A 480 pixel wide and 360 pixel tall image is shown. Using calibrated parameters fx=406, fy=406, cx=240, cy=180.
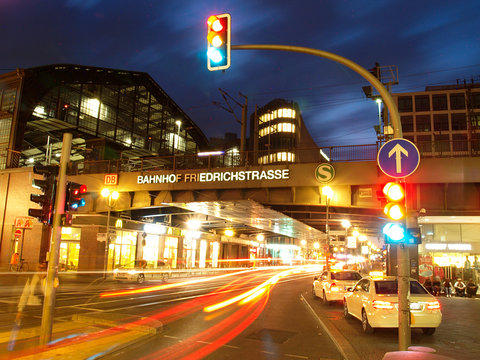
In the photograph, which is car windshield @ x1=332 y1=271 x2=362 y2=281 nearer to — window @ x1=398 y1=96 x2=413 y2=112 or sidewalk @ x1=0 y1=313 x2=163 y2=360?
sidewalk @ x1=0 y1=313 x2=163 y2=360

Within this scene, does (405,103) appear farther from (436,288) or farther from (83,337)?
(83,337)

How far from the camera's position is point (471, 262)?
29.6m

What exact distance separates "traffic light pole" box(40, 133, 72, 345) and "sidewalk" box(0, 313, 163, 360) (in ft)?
1.20

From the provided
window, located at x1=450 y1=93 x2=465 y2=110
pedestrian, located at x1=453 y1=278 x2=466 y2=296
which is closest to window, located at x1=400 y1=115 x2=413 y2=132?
window, located at x1=450 y1=93 x2=465 y2=110

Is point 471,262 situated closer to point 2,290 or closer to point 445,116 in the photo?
point 2,290

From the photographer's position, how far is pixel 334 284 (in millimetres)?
17828

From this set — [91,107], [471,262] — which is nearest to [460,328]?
[471,262]

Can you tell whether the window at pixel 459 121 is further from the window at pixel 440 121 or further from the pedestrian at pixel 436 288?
the pedestrian at pixel 436 288

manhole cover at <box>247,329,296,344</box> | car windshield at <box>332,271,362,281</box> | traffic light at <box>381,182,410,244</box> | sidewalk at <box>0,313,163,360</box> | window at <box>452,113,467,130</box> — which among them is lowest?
manhole cover at <box>247,329,296,344</box>

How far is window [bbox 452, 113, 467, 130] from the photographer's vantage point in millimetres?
79369

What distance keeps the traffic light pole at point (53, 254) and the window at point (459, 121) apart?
85.1 m

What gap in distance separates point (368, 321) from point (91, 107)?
1615 inches

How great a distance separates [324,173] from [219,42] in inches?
612

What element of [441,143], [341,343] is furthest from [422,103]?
[341,343]
